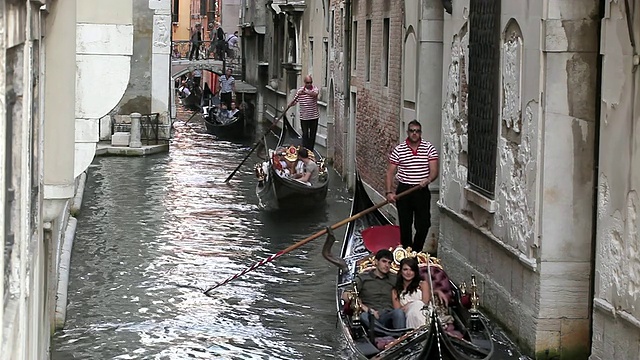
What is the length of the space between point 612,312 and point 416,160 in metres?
2.68

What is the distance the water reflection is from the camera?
22.4 feet

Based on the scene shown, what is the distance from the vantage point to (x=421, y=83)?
30.0ft

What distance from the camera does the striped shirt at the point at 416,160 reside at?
795cm

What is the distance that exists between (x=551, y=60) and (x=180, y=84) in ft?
A: 102

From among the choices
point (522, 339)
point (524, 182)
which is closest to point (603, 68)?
point (524, 182)

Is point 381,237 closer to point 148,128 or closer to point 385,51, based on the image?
point 385,51

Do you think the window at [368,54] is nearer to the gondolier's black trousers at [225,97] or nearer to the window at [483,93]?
the window at [483,93]

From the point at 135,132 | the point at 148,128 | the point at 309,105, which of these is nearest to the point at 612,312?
the point at 309,105

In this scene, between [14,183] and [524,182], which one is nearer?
[14,183]

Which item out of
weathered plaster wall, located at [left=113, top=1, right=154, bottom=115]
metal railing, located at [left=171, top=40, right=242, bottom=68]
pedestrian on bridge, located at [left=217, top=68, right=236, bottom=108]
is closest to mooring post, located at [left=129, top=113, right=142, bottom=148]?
weathered plaster wall, located at [left=113, top=1, right=154, bottom=115]

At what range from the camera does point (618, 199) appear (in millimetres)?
5469

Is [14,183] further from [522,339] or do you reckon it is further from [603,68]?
[522,339]

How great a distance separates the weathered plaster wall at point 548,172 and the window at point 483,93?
0.25m

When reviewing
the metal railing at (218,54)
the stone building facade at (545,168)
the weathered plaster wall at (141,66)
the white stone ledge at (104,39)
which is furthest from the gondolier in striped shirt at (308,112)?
the metal railing at (218,54)
